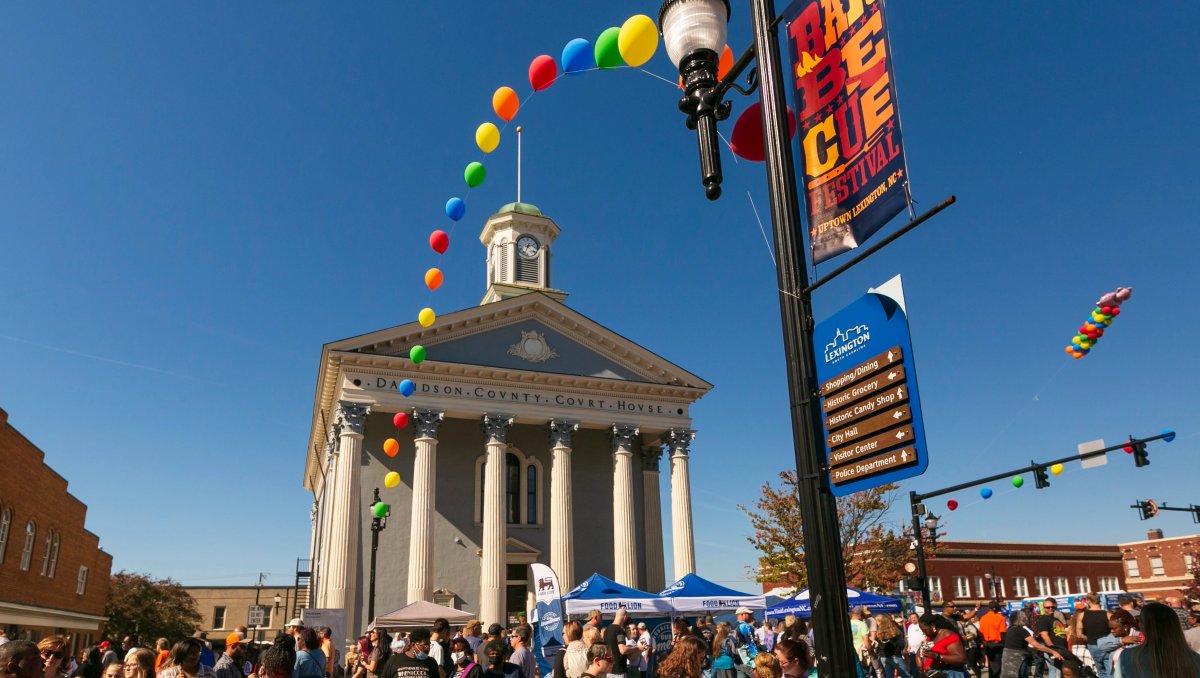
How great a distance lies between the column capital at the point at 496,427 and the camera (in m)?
30.7

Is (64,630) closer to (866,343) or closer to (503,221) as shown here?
(503,221)

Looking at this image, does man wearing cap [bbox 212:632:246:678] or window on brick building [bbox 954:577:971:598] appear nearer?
man wearing cap [bbox 212:632:246:678]

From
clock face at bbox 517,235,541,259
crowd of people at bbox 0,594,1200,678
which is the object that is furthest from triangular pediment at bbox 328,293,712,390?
crowd of people at bbox 0,594,1200,678

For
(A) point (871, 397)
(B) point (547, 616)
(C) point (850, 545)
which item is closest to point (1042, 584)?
(C) point (850, 545)

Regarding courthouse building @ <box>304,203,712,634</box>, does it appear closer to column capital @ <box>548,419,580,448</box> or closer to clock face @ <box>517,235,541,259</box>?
column capital @ <box>548,419,580,448</box>

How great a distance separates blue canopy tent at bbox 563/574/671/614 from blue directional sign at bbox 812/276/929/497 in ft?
52.6

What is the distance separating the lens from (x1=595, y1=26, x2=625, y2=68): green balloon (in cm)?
666

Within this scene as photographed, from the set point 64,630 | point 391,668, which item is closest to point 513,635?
point 391,668

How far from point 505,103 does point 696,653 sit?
6.20 metres

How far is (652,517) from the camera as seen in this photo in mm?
33438

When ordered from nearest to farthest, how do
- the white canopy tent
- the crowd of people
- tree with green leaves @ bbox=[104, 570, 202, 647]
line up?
the crowd of people
the white canopy tent
tree with green leaves @ bbox=[104, 570, 202, 647]

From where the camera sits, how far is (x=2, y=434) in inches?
1064

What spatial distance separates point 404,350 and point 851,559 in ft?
78.5

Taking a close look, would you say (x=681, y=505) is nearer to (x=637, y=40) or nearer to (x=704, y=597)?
(x=704, y=597)
